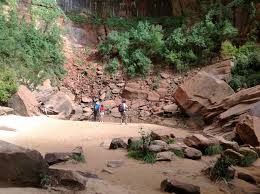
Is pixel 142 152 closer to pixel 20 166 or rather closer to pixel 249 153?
pixel 249 153

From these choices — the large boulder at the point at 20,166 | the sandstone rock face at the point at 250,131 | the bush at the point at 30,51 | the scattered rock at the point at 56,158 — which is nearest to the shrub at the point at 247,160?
the sandstone rock face at the point at 250,131

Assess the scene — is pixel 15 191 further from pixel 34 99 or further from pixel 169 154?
pixel 34 99

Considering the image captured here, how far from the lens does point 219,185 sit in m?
8.83

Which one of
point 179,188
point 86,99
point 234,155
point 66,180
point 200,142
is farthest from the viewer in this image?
point 86,99

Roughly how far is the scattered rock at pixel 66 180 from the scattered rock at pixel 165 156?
3826 mm

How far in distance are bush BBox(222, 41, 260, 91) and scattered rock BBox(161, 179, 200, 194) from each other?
40.6 feet

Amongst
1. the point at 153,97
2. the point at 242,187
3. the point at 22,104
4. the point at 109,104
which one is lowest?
the point at 242,187

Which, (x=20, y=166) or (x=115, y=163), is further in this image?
(x=115, y=163)

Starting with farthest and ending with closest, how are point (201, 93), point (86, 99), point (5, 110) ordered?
point (86, 99)
point (201, 93)
point (5, 110)

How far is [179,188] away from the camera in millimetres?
7680

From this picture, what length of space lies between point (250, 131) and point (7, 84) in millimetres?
10822

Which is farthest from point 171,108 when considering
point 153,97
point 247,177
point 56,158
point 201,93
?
point 56,158

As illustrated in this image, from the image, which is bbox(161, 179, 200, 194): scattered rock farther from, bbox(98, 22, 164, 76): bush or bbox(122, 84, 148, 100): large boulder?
bbox(98, 22, 164, 76): bush

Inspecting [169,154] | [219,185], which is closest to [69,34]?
[169,154]
